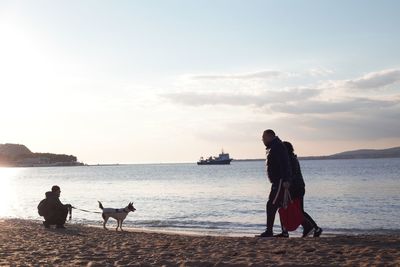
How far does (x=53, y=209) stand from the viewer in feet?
48.8

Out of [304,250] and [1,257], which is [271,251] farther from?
[1,257]

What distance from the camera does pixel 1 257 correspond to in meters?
8.59

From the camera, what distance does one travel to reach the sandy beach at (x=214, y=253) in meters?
7.49

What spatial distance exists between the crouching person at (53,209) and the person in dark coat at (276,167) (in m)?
7.15

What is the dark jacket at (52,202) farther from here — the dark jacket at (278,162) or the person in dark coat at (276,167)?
the dark jacket at (278,162)

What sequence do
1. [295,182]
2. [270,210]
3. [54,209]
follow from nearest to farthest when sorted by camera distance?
1. [270,210]
2. [295,182]
3. [54,209]

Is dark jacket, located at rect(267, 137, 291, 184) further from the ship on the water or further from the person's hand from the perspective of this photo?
the ship on the water

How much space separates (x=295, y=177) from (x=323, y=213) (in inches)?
614

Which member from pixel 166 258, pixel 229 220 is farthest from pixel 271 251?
pixel 229 220

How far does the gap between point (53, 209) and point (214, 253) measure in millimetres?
7706

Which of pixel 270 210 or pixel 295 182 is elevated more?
pixel 295 182

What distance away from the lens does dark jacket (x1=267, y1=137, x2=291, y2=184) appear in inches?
379

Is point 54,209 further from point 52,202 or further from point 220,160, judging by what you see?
point 220,160

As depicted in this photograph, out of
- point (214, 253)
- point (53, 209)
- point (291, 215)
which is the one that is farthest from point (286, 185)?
point (53, 209)
